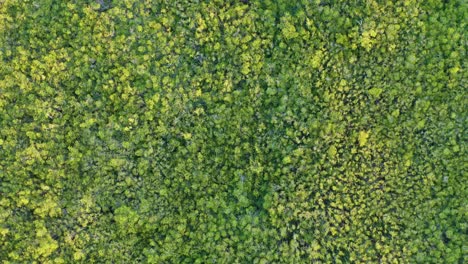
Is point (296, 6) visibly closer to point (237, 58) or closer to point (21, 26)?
point (237, 58)

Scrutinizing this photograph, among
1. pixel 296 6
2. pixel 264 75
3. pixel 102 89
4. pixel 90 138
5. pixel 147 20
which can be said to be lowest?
pixel 90 138

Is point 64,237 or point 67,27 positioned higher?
point 67,27

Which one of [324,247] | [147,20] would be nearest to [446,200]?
[324,247]

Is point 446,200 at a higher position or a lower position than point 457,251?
higher

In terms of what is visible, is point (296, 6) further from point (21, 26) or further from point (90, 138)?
point (21, 26)

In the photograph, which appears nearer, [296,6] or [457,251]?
[457,251]

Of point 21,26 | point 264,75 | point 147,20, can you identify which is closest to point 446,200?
point 264,75
